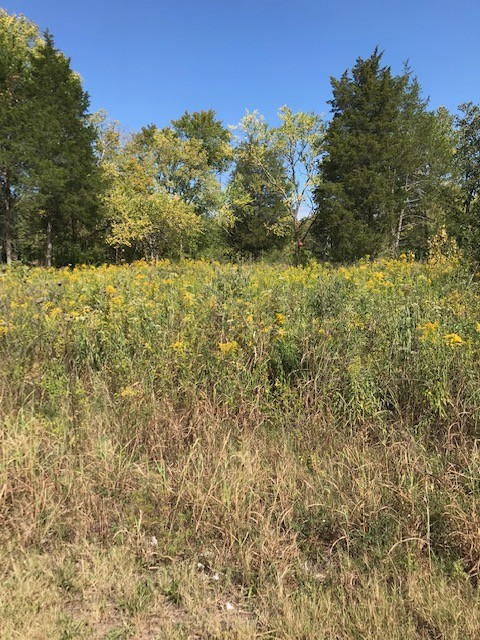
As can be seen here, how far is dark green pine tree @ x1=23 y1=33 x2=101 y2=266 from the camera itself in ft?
73.5

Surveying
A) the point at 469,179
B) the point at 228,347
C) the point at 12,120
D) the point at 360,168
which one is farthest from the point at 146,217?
the point at 228,347

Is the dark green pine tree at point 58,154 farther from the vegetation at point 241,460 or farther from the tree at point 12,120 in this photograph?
the vegetation at point 241,460

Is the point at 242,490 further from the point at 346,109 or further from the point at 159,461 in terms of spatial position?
the point at 346,109

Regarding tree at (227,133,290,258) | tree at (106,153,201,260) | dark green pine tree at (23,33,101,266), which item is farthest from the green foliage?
tree at (227,133,290,258)

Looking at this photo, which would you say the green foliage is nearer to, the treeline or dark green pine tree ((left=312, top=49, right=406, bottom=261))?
the treeline

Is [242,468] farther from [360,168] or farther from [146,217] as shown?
[360,168]

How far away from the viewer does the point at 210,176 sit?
35781 mm

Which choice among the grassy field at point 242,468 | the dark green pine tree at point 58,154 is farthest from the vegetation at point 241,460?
the dark green pine tree at point 58,154

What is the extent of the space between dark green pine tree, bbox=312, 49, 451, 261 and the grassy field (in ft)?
85.8

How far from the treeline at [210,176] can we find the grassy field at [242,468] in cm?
2010

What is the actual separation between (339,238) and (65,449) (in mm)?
28317

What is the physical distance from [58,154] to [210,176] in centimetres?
1449

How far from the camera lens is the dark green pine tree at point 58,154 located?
882 inches

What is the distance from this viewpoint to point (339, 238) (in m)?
29.3
